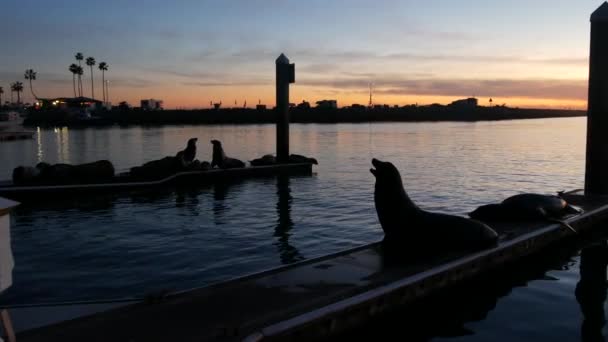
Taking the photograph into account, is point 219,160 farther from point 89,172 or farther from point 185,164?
point 89,172

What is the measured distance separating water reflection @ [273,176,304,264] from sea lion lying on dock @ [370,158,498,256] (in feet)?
7.23

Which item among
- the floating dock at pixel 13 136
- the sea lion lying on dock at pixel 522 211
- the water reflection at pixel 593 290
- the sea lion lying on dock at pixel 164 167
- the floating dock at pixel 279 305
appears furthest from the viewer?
the floating dock at pixel 13 136

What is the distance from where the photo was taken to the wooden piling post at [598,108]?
14.3 metres

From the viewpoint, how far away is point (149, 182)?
1998 cm

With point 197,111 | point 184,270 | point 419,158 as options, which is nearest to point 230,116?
point 197,111

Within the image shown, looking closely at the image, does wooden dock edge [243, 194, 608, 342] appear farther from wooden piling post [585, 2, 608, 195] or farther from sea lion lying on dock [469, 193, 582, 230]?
wooden piling post [585, 2, 608, 195]

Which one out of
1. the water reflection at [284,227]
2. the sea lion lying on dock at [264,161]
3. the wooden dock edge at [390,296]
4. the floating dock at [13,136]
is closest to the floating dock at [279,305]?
the wooden dock edge at [390,296]

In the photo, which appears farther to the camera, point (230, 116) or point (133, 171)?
point (230, 116)

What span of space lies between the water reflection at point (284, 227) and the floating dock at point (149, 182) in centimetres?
249

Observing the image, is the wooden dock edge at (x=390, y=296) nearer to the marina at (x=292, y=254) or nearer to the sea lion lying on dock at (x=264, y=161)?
the marina at (x=292, y=254)

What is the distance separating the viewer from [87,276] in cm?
924

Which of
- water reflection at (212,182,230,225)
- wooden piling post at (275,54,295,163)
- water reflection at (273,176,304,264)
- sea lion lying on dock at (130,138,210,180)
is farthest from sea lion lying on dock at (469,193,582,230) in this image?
wooden piling post at (275,54,295,163)

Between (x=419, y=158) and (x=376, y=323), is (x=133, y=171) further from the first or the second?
(x=419, y=158)

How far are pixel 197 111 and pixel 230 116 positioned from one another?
13.2m
